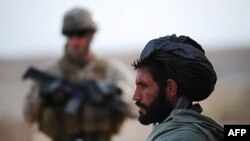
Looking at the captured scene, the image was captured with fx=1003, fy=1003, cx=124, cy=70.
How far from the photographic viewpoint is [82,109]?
6.57 m

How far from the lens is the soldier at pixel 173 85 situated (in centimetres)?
282

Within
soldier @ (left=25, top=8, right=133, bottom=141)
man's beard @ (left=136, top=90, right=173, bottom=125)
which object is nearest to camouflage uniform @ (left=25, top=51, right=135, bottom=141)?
soldier @ (left=25, top=8, right=133, bottom=141)

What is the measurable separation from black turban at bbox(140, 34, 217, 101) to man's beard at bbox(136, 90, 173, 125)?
0.06 metres

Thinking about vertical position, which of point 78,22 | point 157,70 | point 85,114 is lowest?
point 85,114

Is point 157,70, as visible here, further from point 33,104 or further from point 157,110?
point 33,104

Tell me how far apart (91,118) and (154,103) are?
3.71m

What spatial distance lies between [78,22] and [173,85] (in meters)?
4.13

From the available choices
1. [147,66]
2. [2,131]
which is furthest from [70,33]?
[2,131]

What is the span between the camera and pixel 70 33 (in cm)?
Result: 691

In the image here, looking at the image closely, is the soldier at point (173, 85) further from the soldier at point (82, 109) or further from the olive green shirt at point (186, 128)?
the soldier at point (82, 109)

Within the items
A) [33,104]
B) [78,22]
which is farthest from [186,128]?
[78,22]

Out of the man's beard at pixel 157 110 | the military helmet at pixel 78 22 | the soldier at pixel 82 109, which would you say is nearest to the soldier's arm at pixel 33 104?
the soldier at pixel 82 109

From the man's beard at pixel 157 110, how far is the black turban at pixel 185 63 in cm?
6

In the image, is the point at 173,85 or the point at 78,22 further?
the point at 78,22
